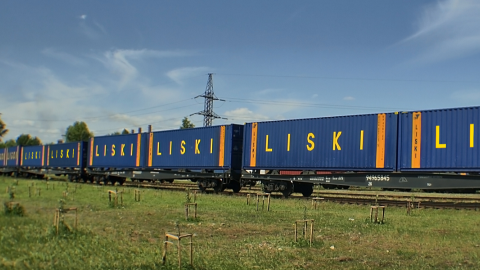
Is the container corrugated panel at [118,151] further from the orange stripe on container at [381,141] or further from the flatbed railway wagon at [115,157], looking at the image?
the orange stripe on container at [381,141]

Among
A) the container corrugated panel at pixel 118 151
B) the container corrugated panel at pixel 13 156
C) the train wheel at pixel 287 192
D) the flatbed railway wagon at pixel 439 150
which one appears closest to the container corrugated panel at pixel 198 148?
the container corrugated panel at pixel 118 151

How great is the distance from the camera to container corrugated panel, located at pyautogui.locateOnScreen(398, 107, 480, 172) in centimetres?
1594

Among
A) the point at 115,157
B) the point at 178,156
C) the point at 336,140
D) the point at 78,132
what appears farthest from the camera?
the point at 78,132

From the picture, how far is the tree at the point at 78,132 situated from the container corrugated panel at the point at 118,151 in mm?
58113

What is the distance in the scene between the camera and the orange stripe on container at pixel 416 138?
17.2 metres

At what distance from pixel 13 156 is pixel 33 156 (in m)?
6.38

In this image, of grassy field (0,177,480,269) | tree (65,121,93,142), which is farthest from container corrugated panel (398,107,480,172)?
Answer: tree (65,121,93,142)

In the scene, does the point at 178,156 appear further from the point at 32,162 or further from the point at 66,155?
the point at 32,162

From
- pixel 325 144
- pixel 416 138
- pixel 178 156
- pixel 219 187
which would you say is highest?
pixel 416 138

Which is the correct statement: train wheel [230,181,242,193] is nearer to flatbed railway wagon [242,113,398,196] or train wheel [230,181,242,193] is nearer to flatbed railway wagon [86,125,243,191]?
flatbed railway wagon [86,125,243,191]

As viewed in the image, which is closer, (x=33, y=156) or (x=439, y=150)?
(x=439, y=150)

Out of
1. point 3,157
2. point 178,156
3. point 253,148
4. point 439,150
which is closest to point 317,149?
point 253,148

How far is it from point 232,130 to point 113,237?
14919mm

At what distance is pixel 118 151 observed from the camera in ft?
110
